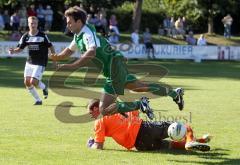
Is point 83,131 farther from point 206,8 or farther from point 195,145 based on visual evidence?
point 206,8

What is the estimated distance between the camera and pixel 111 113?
941cm

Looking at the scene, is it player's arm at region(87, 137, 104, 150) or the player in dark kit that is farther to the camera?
the player in dark kit

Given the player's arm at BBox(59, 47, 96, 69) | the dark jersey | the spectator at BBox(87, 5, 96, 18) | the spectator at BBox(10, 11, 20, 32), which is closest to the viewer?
the player's arm at BBox(59, 47, 96, 69)

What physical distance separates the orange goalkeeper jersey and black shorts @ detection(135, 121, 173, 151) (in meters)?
0.08

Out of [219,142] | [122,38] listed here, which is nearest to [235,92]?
[219,142]

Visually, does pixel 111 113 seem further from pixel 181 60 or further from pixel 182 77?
pixel 181 60

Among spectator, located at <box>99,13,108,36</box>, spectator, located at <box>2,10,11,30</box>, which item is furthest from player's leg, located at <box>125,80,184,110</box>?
spectator, located at <box>2,10,11,30</box>

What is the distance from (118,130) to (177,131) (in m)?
0.90

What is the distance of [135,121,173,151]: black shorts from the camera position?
9.37 m

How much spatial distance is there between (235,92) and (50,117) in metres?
8.54

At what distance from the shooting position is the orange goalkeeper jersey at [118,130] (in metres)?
9.32

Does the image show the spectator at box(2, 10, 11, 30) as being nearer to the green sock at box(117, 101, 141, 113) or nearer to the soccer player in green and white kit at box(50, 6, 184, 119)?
the soccer player in green and white kit at box(50, 6, 184, 119)

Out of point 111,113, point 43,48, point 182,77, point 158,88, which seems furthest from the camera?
point 182,77

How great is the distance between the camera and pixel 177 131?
8.98 meters
